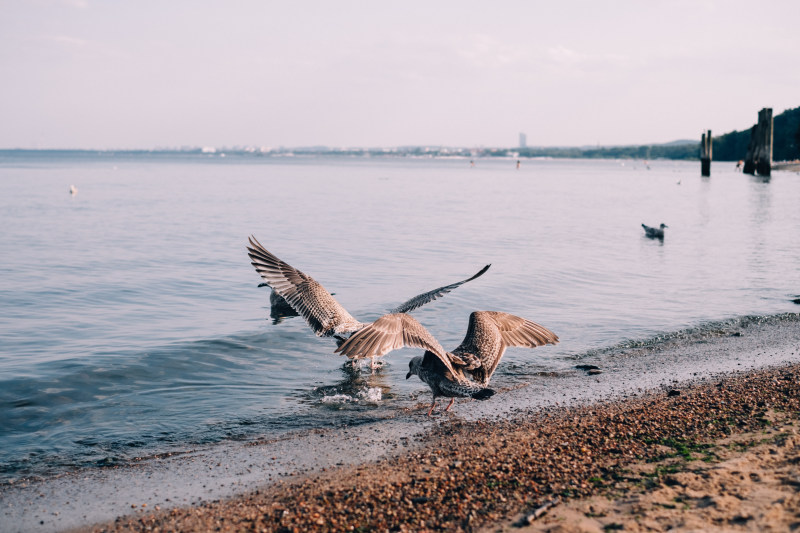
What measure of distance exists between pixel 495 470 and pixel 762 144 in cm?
7253

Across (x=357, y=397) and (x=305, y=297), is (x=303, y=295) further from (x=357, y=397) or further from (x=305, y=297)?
(x=357, y=397)

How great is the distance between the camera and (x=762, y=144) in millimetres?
68125

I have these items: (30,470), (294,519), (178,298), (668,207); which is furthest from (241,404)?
(668,207)

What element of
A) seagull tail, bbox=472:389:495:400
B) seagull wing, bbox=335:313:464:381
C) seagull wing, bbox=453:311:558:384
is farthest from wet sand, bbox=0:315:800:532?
seagull wing, bbox=335:313:464:381

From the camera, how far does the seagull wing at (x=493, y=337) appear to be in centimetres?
898

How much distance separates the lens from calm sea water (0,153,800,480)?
9914mm

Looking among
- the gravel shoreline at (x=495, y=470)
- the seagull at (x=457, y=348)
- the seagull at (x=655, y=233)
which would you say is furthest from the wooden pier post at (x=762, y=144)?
the seagull at (x=457, y=348)

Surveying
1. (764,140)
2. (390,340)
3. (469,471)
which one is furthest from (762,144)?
(469,471)

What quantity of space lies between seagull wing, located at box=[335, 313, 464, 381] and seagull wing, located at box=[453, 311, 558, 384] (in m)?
0.46

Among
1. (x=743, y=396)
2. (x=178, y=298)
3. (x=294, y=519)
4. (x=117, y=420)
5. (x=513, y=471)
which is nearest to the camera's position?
(x=294, y=519)

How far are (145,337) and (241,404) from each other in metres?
5.57

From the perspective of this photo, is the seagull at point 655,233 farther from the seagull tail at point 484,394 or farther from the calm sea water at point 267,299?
the seagull tail at point 484,394

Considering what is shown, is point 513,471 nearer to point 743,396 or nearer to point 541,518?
point 541,518

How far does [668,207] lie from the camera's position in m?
52.1
